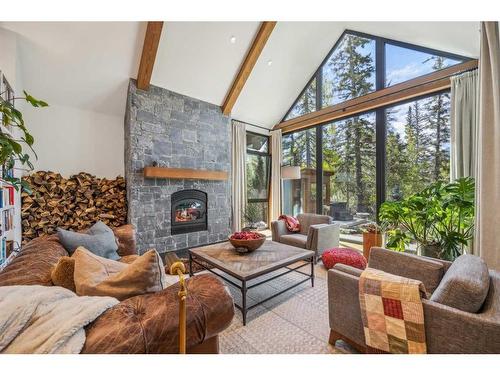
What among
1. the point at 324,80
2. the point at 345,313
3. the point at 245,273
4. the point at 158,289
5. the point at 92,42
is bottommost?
the point at 345,313

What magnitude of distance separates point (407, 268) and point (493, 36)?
92.9 inches

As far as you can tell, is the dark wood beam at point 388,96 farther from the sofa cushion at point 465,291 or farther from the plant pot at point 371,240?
the sofa cushion at point 465,291

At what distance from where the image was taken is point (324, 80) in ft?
15.0

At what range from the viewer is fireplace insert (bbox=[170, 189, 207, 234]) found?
3.84 m

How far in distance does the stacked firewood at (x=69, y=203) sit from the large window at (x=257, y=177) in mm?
2689

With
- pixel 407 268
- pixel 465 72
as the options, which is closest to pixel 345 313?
pixel 407 268

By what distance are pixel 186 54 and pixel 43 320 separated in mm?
3718

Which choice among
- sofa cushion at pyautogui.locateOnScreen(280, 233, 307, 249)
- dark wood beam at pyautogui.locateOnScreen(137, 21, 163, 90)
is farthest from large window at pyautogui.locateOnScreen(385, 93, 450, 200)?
dark wood beam at pyautogui.locateOnScreen(137, 21, 163, 90)

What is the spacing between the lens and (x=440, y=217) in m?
2.39

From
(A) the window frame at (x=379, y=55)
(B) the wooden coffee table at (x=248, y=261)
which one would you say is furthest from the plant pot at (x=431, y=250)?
(A) the window frame at (x=379, y=55)

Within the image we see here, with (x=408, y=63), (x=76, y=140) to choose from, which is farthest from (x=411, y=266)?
(x=76, y=140)

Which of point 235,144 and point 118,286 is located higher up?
point 235,144
